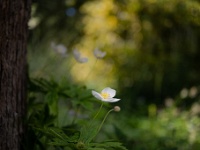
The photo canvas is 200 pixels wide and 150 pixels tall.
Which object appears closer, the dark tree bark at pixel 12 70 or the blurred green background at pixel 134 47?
the dark tree bark at pixel 12 70

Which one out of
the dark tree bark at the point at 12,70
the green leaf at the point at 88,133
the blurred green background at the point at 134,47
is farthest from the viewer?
the blurred green background at the point at 134,47

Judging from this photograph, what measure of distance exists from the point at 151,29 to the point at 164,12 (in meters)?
0.57

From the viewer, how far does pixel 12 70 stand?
6.26 feet

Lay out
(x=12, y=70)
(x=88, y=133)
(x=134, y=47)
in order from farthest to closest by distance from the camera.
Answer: (x=134, y=47), (x=12, y=70), (x=88, y=133)

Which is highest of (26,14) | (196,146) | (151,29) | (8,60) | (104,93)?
(151,29)

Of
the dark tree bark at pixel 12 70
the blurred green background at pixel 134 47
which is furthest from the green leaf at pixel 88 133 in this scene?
the blurred green background at pixel 134 47

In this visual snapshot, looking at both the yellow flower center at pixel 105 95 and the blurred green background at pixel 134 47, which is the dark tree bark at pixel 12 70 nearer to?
the yellow flower center at pixel 105 95

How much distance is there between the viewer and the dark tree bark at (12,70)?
6.09ft

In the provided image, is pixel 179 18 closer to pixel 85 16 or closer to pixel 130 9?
pixel 130 9

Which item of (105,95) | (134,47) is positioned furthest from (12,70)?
(134,47)

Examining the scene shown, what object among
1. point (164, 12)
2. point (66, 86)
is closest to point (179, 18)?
point (164, 12)

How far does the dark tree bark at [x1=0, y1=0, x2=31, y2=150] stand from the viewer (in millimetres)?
1856

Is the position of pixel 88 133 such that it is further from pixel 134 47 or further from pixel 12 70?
pixel 134 47

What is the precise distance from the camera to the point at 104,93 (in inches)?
68.4
